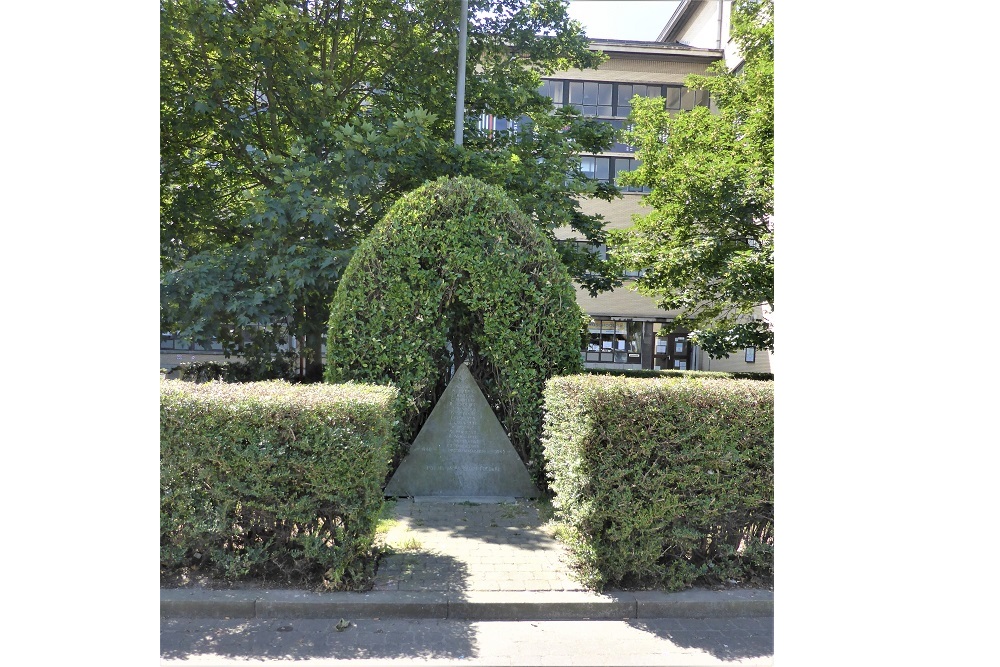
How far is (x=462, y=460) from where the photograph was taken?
6773 millimetres

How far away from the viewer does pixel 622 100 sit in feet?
89.8

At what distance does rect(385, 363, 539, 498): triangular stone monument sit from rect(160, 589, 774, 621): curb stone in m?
2.51

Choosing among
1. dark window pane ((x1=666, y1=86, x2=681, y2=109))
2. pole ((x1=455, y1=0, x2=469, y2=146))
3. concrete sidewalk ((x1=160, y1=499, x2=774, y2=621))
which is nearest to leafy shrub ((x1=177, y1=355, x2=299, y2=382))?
pole ((x1=455, y1=0, x2=469, y2=146))

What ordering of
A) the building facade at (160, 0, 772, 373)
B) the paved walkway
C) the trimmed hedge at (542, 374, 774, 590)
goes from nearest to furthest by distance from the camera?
the trimmed hedge at (542, 374, 774, 590) < the paved walkway < the building facade at (160, 0, 772, 373)

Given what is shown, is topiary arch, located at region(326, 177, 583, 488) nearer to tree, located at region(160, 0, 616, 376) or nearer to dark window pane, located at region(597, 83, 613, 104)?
tree, located at region(160, 0, 616, 376)

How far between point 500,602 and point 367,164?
6.43 meters

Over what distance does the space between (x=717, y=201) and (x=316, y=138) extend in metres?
7.36

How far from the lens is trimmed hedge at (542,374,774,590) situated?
4242mm

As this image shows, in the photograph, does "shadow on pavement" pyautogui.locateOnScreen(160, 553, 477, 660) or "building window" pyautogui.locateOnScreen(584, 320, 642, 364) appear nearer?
"shadow on pavement" pyautogui.locateOnScreen(160, 553, 477, 660)

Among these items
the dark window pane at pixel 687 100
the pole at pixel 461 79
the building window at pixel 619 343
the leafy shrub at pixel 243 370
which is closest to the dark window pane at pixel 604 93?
the dark window pane at pixel 687 100

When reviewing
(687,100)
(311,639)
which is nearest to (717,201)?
(311,639)

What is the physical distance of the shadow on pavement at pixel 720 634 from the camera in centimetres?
371

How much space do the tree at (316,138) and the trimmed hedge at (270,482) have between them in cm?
446

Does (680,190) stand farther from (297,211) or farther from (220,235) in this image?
(220,235)
